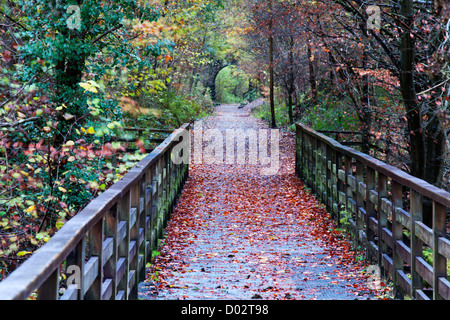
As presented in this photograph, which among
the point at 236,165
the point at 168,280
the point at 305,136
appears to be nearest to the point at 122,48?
the point at 168,280

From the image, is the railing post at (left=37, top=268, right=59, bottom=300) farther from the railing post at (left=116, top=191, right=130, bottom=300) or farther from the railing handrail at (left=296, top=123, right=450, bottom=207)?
the railing handrail at (left=296, top=123, right=450, bottom=207)

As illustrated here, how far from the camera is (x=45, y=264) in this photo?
213 cm

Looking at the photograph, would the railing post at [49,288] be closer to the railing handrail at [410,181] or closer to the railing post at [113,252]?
the railing post at [113,252]

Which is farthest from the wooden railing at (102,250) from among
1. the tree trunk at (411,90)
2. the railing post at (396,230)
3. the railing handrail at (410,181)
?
the tree trunk at (411,90)

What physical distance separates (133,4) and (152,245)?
13.5 feet

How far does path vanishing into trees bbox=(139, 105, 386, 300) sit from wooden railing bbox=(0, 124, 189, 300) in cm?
54

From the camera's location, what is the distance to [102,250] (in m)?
3.38

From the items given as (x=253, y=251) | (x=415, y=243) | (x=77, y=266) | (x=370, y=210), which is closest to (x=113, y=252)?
(x=77, y=266)

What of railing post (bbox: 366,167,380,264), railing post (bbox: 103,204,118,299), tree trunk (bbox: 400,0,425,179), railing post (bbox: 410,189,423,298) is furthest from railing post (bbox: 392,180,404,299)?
railing post (bbox: 103,204,118,299)

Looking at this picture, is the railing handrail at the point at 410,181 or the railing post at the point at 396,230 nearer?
the railing handrail at the point at 410,181

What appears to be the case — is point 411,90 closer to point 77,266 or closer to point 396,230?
point 396,230

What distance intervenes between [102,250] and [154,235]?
3.39m

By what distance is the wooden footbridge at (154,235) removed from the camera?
96.7 inches

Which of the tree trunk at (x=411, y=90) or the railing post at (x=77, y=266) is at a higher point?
the tree trunk at (x=411, y=90)
